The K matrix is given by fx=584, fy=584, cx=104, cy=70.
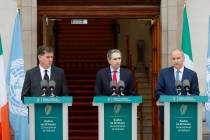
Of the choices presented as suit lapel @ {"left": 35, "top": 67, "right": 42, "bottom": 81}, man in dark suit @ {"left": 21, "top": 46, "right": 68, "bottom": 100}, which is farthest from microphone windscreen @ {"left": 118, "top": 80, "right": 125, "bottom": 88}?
suit lapel @ {"left": 35, "top": 67, "right": 42, "bottom": 81}

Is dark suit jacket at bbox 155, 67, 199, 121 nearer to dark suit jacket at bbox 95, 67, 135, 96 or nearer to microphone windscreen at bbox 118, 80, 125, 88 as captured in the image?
dark suit jacket at bbox 95, 67, 135, 96

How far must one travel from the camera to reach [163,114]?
281 inches

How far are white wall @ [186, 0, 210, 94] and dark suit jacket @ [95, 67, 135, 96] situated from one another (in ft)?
8.51

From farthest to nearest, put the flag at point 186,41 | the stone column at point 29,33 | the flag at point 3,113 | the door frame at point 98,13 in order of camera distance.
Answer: the door frame at point 98,13 → the stone column at point 29,33 → the flag at point 186,41 → the flag at point 3,113

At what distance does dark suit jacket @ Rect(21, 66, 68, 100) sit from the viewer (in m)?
7.20

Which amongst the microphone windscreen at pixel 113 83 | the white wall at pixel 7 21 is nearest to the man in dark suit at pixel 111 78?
the microphone windscreen at pixel 113 83

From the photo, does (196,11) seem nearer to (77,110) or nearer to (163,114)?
(163,114)

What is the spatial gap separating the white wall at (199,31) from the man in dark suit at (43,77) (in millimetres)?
3115

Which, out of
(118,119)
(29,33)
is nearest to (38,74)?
(118,119)

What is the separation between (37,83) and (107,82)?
2.83ft

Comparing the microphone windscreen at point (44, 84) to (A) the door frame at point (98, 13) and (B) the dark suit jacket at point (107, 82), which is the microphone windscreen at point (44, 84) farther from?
(A) the door frame at point (98, 13)

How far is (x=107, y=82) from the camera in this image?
23.8ft

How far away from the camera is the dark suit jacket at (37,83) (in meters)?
7.20

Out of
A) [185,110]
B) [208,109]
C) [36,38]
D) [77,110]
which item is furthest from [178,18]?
[77,110]
